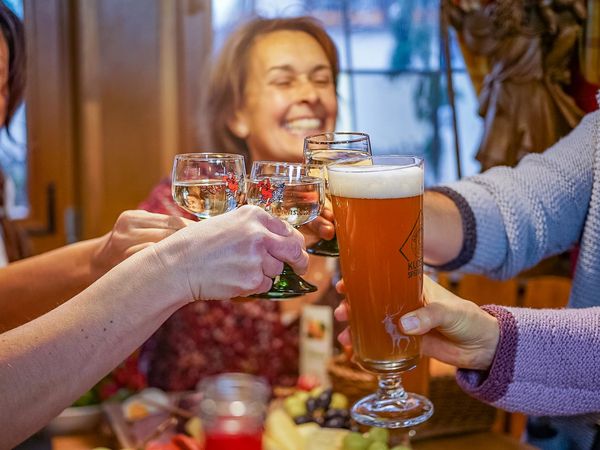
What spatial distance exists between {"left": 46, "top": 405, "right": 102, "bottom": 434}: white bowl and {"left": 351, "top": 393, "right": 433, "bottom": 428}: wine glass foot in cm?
103

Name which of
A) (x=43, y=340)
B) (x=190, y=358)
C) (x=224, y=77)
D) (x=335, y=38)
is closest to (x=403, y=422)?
(x=43, y=340)

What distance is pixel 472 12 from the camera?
253 cm

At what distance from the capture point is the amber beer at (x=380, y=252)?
1007mm

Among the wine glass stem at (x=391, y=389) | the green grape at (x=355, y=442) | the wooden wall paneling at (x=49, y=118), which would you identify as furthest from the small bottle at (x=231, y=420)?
the wooden wall paneling at (x=49, y=118)

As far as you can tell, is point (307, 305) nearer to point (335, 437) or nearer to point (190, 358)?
point (190, 358)

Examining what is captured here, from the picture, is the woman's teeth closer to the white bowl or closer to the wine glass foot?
the white bowl

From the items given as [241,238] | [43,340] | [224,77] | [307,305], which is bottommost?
[307,305]

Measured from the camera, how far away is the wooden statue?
2.23 m

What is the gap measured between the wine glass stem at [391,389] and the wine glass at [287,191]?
0.86 ft

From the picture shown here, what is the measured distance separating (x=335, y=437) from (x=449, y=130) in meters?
2.04

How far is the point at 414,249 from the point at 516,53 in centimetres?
154

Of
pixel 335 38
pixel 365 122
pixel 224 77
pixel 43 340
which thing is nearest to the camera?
pixel 43 340

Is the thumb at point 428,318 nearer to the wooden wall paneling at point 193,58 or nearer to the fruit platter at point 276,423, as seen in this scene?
the fruit platter at point 276,423

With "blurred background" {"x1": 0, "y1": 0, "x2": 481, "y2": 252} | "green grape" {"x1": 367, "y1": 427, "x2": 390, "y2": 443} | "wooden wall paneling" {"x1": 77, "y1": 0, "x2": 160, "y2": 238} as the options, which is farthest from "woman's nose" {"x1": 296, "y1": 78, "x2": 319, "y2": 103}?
"green grape" {"x1": 367, "y1": 427, "x2": 390, "y2": 443}
